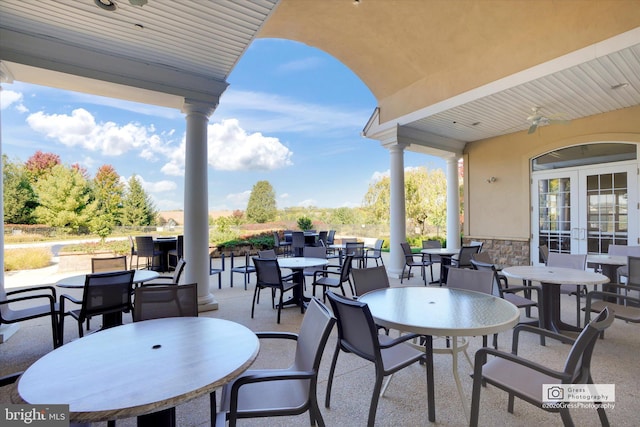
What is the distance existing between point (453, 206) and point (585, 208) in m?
2.74

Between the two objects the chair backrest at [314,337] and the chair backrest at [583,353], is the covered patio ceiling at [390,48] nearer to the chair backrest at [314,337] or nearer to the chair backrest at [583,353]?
the chair backrest at [314,337]

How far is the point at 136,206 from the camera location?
20594 mm

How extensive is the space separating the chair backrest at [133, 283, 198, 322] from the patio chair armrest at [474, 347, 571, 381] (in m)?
1.92

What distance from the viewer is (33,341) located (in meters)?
3.44

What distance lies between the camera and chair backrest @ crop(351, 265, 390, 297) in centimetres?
278

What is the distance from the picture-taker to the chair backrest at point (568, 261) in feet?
13.3

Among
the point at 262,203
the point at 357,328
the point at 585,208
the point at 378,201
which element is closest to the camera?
the point at 357,328

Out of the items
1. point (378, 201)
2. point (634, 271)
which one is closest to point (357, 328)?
point (634, 271)

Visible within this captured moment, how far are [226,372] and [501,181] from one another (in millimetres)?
8323

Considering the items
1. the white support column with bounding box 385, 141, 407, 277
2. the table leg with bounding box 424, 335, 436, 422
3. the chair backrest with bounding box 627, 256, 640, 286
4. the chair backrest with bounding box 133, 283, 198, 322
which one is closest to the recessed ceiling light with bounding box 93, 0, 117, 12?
the chair backrest with bounding box 133, 283, 198, 322

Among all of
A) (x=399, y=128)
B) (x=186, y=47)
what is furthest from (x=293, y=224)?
(x=186, y=47)

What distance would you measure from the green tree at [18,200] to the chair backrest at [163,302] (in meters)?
18.5

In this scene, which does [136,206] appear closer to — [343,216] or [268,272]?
[343,216]

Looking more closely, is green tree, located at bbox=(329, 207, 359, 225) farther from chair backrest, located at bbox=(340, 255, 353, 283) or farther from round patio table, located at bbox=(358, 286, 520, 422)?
round patio table, located at bbox=(358, 286, 520, 422)
